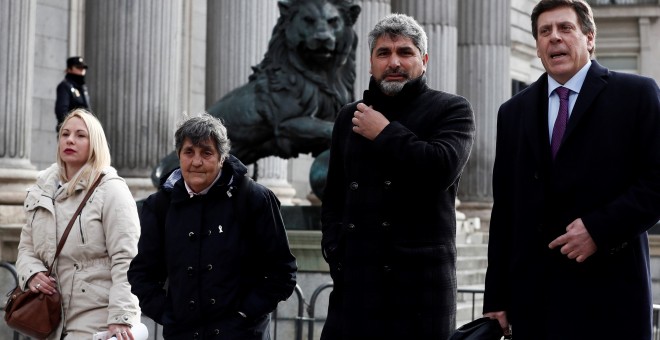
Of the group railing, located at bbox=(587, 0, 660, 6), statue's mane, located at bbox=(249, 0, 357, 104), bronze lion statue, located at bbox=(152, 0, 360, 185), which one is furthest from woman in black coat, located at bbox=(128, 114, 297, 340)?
railing, located at bbox=(587, 0, 660, 6)

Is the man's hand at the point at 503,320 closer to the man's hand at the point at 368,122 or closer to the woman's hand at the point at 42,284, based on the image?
the man's hand at the point at 368,122

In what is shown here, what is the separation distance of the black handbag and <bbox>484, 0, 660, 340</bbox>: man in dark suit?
5 centimetres

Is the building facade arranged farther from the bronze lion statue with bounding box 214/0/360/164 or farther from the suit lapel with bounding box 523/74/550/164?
the suit lapel with bounding box 523/74/550/164

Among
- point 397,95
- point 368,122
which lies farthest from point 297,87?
point 368,122

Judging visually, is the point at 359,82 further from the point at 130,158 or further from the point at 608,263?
the point at 608,263

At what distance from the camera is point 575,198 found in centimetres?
602

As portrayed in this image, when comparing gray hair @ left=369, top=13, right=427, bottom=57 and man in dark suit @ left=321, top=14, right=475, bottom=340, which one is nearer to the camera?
man in dark suit @ left=321, top=14, right=475, bottom=340

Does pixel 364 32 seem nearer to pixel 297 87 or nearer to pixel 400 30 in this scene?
pixel 297 87

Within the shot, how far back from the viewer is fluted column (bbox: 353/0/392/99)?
24.3m

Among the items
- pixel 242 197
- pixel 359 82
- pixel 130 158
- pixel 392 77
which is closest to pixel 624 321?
pixel 392 77

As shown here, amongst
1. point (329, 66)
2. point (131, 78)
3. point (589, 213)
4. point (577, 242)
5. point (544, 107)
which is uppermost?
point (131, 78)

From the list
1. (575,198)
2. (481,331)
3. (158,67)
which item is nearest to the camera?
(575,198)

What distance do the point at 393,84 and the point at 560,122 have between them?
865 mm

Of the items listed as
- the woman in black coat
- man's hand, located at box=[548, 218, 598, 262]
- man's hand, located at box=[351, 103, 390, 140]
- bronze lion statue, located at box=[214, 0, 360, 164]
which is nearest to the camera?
man's hand, located at box=[548, 218, 598, 262]
